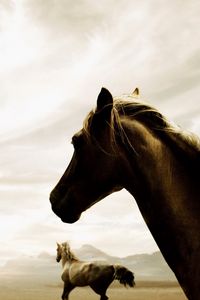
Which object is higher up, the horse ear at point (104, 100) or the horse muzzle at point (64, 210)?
the horse ear at point (104, 100)

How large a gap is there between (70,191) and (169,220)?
0.60 m

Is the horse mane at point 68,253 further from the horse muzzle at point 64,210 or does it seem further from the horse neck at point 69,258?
the horse muzzle at point 64,210

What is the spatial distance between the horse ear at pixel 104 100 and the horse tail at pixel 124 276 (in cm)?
978

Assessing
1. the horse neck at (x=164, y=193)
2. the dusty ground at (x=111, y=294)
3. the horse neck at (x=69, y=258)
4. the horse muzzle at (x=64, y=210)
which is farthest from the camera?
the dusty ground at (x=111, y=294)

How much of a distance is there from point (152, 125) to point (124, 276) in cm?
1035

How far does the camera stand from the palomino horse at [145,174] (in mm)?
1843

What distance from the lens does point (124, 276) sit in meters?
11.9

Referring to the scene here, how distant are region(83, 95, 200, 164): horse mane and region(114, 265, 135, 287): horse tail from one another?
9798 millimetres

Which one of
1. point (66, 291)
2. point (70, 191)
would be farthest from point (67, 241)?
point (70, 191)

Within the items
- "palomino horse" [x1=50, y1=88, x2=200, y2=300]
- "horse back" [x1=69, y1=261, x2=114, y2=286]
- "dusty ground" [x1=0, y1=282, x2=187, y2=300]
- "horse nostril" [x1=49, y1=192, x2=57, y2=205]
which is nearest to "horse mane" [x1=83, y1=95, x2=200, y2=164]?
"palomino horse" [x1=50, y1=88, x2=200, y2=300]

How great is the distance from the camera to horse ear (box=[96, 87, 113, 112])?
84.7 inches

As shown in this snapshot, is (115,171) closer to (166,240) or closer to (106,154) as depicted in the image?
(106,154)

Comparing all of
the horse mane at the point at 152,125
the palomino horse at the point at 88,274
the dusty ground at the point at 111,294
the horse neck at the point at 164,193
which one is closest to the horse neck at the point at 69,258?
the palomino horse at the point at 88,274

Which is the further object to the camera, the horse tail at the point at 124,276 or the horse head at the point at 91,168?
the horse tail at the point at 124,276
